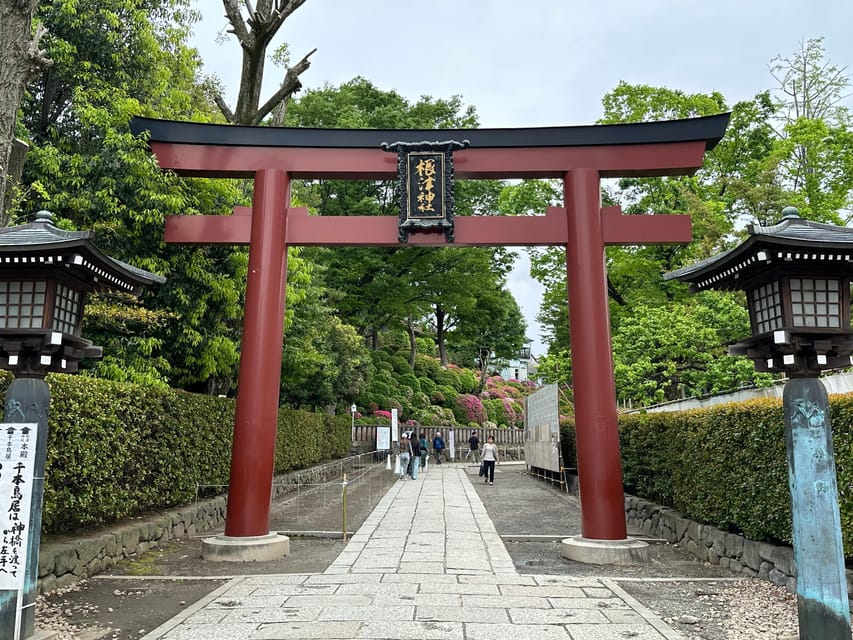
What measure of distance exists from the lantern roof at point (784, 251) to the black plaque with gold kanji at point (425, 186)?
405cm

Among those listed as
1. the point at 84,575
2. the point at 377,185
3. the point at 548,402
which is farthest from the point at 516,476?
the point at 84,575

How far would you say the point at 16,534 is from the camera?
4.74 metres

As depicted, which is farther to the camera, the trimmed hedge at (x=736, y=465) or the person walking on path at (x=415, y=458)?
the person walking on path at (x=415, y=458)

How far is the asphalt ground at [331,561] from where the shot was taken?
5309 millimetres

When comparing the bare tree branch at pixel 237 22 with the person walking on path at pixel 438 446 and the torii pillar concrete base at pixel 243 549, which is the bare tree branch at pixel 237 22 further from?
the person walking on path at pixel 438 446

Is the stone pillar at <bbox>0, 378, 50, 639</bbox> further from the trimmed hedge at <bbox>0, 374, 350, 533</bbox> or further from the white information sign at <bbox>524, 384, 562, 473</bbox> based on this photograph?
the white information sign at <bbox>524, 384, 562, 473</bbox>

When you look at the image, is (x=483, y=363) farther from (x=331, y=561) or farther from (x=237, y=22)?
(x=331, y=561)

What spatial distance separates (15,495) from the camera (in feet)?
15.8

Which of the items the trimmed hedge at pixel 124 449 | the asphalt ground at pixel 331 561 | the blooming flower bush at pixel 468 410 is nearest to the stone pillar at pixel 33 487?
the asphalt ground at pixel 331 561

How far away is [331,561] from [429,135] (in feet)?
20.5

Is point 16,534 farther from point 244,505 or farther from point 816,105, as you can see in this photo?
point 816,105

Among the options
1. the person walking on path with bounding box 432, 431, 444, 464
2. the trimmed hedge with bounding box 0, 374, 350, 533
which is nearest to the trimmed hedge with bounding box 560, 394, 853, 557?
the trimmed hedge with bounding box 0, 374, 350, 533

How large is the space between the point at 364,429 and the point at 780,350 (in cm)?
2423

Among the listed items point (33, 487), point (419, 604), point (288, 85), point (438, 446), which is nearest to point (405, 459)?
point (438, 446)
